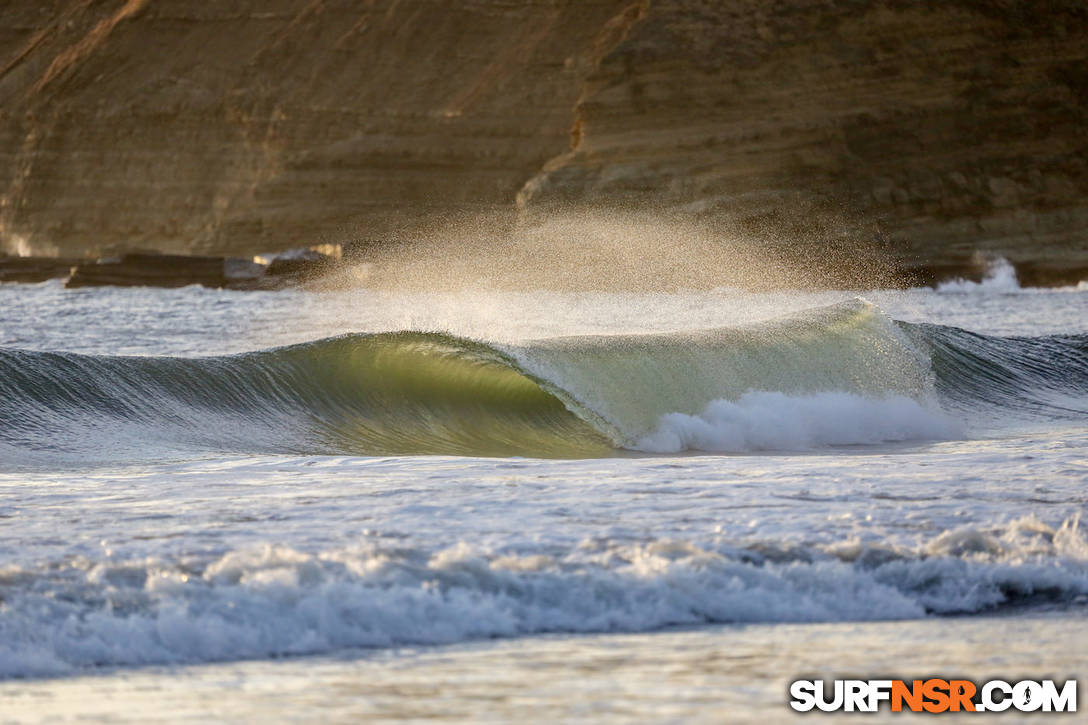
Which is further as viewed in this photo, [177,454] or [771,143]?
[771,143]

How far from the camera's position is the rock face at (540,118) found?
5491 centimetres

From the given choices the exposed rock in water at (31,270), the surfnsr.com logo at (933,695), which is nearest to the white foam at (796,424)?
the surfnsr.com logo at (933,695)

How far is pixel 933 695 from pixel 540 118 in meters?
76.0

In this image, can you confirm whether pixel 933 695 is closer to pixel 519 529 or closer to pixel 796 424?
pixel 519 529

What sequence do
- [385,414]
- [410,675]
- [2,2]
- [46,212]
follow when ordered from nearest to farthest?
[410,675] → [385,414] → [46,212] → [2,2]

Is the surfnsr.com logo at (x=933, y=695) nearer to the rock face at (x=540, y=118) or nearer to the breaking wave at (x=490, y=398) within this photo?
the breaking wave at (x=490, y=398)

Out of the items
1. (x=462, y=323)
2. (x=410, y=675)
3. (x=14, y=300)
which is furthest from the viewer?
(x=14, y=300)

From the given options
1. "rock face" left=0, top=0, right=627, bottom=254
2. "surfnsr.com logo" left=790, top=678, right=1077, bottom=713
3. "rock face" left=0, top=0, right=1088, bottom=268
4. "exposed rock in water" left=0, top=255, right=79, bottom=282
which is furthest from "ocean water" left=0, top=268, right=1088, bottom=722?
"rock face" left=0, top=0, right=627, bottom=254

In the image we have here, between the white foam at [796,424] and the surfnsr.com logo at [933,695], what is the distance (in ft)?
18.7

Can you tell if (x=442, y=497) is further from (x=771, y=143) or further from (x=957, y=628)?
(x=771, y=143)

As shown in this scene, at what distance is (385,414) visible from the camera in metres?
11.3

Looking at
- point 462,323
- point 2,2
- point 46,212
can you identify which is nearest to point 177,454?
point 462,323

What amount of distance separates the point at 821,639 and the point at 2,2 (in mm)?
118000

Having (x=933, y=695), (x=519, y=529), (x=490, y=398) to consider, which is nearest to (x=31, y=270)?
(x=490, y=398)
